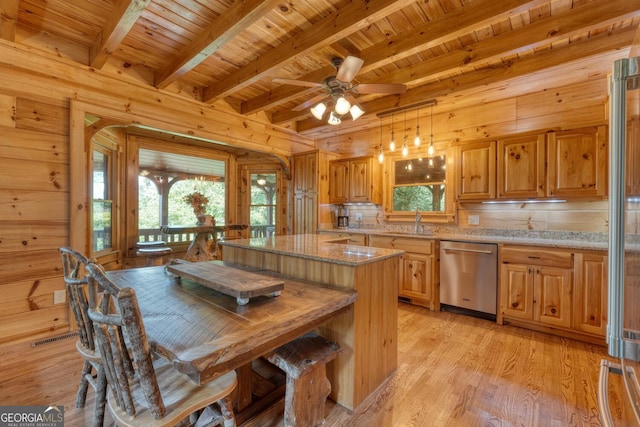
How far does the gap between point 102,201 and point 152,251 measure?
891mm

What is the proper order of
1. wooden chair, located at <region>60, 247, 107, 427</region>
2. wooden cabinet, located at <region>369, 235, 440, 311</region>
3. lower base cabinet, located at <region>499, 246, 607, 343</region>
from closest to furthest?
wooden chair, located at <region>60, 247, 107, 427</region>
lower base cabinet, located at <region>499, 246, 607, 343</region>
wooden cabinet, located at <region>369, 235, 440, 311</region>

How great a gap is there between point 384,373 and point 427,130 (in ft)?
11.3

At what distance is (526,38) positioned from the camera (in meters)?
2.30

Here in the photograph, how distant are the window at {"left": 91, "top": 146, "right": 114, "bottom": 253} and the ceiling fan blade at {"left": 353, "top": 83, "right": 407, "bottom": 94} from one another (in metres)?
3.36

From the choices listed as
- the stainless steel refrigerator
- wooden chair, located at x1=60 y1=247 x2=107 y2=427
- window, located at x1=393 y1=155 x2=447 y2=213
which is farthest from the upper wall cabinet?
wooden chair, located at x1=60 y1=247 x2=107 y2=427

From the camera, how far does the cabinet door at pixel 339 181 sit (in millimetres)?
4676

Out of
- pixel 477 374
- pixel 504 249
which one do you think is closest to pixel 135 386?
pixel 477 374

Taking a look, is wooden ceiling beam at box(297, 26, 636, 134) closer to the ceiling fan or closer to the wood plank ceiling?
the wood plank ceiling

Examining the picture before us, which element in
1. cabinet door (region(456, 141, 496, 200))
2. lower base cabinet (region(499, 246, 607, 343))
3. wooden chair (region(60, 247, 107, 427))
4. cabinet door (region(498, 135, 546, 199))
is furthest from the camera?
cabinet door (region(456, 141, 496, 200))

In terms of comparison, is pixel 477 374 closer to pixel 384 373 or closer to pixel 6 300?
pixel 384 373

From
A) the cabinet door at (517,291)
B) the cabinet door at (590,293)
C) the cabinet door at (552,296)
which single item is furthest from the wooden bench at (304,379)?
the cabinet door at (590,293)

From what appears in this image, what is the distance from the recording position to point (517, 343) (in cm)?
262

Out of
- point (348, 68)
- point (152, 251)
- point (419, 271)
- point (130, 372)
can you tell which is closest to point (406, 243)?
point (419, 271)

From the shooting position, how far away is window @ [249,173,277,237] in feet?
18.0
